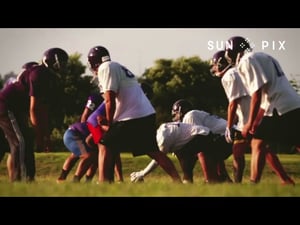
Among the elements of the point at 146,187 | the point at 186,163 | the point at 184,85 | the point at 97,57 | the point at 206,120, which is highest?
the point at 97,57

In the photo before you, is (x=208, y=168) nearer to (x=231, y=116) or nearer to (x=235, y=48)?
(x=231, y=116)

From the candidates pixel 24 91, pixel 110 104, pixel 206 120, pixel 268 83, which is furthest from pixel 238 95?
pixel 24 91

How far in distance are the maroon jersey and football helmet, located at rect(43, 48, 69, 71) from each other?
0.15m

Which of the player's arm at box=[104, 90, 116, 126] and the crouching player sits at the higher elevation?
the player's arm at box=[104, 90, 116, 126]

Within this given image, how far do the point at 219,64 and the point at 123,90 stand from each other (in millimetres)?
1197

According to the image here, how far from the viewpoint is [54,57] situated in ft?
24.5

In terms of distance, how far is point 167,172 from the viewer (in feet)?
23.5

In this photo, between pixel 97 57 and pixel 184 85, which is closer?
pixel 97 57

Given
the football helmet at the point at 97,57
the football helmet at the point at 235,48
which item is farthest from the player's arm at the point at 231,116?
the football helmet at the point at 97,57

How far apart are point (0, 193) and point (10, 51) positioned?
164cm

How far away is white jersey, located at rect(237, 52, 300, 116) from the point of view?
6.95 m

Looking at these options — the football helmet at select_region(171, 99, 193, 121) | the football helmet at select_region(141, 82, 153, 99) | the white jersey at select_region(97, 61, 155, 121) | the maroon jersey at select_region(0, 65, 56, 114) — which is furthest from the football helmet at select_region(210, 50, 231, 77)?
the maroon jersey at select_region(0, 65, 56, 114)

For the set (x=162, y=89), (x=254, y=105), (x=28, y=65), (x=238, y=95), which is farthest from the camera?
(x=162, y=89)

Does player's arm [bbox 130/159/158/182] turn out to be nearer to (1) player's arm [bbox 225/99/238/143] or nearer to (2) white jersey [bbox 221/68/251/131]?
(1) player's arm [bbox 225/99/238/143]
